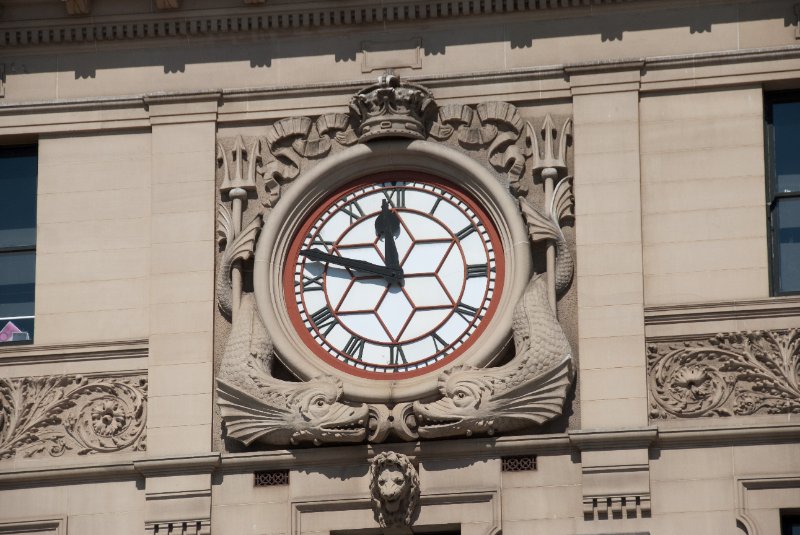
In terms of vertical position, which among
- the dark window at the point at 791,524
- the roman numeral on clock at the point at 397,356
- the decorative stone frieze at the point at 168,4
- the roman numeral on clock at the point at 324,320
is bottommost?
the dark window at the point at 791,524

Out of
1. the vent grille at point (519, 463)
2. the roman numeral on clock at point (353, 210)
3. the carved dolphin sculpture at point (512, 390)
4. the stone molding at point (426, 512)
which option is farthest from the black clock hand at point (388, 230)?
the stone molding at point (426, 512)

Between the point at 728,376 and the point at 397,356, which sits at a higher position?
the point at 397,356

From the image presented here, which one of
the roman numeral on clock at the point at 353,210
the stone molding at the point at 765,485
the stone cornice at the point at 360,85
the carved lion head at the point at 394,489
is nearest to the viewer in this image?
the stone molding at the point at 765,485

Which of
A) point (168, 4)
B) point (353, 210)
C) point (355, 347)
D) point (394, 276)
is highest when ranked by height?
point (168, 4)

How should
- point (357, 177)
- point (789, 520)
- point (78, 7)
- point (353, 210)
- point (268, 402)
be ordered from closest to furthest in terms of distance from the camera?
point (789, 520) < point (268, 402) < point (353, 210) < point (357, 177) < point (78, 7)

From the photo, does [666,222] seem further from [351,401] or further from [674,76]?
[351,401]

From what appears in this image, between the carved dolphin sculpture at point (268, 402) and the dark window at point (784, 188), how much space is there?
14.9 ft

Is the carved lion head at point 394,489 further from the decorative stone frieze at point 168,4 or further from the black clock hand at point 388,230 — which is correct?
the decorative stone frieze at point 168,4

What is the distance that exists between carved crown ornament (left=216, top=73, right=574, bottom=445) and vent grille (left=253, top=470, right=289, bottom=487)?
1.00ft

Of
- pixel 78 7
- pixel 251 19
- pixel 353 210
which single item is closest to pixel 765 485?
pixel 353 210

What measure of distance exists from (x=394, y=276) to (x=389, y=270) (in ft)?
0.27

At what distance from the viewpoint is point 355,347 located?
30.3 meters

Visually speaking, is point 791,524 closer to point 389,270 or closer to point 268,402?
point 389,270

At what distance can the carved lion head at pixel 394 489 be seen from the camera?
29.2 meters
